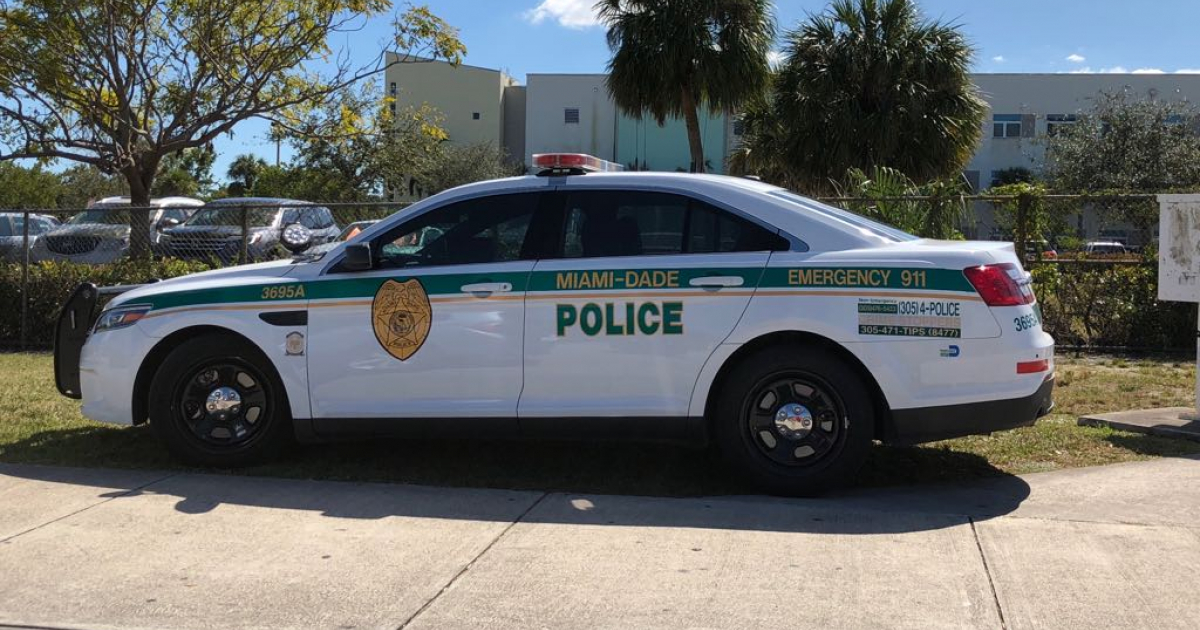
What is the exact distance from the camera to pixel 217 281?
238 inches

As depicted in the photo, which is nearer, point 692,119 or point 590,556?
point 590,556

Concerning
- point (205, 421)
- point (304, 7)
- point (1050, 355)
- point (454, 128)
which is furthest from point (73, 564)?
point (454, 128)

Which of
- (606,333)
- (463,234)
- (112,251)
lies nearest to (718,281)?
(606,333)

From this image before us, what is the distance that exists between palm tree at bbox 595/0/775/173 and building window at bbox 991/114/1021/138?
30800 millimetres

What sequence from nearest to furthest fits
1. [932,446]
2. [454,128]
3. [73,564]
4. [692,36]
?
[73,564], [932,446], [692,36], [454,128]

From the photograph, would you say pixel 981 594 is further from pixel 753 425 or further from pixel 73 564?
pixel 73 564

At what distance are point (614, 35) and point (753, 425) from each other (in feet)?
55.5

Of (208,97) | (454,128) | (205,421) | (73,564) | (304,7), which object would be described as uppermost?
(454,128)

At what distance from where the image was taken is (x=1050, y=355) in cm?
541

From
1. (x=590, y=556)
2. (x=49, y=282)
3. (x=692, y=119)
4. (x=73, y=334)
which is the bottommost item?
(x=590, y=556)

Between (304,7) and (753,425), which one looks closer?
(753,425)

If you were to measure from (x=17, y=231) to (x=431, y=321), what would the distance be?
41.3 ft

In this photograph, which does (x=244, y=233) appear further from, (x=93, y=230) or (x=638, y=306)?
(x=638, y=306)

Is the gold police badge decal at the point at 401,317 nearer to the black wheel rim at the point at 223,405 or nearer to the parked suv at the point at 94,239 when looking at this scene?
the black wheel rim at the point at 223,405
